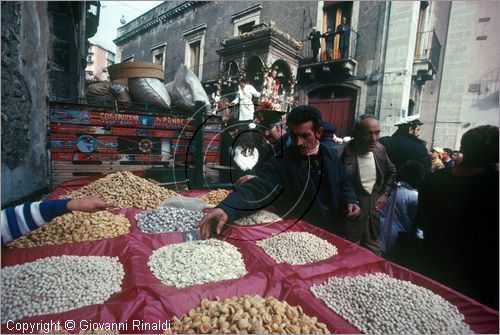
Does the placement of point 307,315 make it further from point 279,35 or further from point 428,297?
point 279,35

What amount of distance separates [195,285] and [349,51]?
62.4 inches

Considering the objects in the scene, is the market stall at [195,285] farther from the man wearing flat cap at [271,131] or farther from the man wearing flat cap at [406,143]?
the man wearing flat cap at [406,143]

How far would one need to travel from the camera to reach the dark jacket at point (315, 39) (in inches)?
64.5

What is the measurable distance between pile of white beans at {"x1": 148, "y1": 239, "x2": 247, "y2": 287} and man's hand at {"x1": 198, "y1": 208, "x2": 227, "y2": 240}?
0.26 ft

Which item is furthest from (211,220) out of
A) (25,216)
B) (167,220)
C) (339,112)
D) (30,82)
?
(30,82)

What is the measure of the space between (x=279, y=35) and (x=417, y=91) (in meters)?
0.98

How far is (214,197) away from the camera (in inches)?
75.2

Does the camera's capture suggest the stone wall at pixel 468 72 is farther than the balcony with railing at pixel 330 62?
No

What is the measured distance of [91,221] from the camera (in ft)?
4.81

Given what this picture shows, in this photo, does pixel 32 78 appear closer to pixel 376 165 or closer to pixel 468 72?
pixel 376 165

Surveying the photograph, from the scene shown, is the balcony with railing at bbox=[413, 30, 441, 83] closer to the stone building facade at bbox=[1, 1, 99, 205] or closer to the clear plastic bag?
the clear plastic bag

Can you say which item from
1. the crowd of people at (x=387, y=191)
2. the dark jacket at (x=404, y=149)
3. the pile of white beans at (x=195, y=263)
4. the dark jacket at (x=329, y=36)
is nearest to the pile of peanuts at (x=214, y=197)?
the crowd of people at (x=387, y=191)

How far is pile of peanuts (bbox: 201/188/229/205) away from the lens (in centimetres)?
187

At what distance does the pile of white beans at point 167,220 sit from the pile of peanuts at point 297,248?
44 cm
